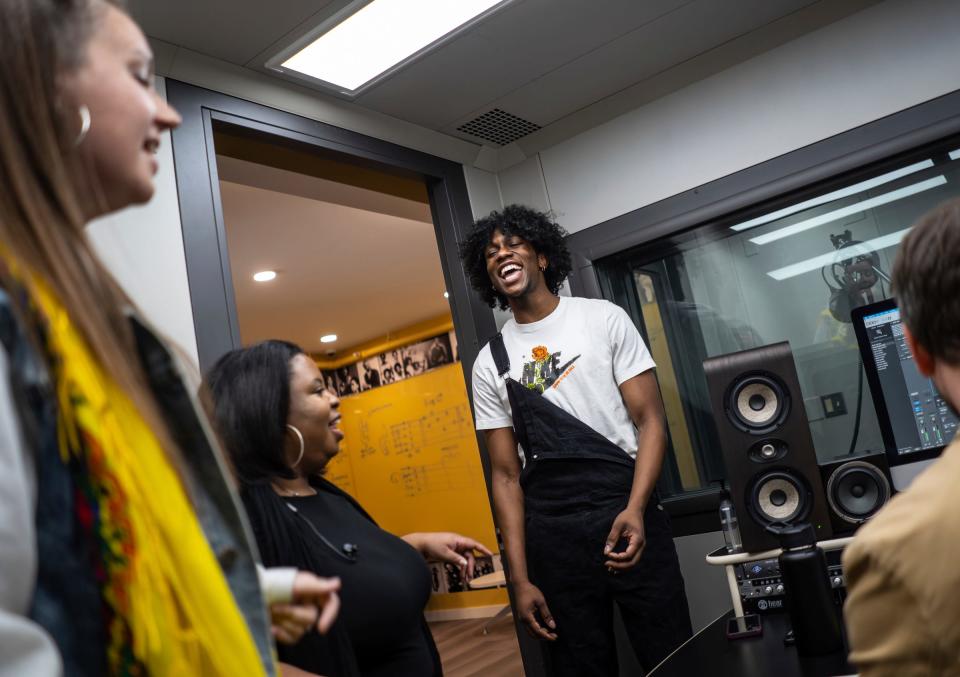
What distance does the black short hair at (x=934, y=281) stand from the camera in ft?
2.86

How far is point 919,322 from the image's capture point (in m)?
0.92

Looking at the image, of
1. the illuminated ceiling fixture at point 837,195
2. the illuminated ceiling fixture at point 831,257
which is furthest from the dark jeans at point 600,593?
the illuminated ceiling fixture at point 837,195

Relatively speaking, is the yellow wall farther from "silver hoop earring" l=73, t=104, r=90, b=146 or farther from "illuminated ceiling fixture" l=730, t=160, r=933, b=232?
"silver hoop earring" l=73, t=104, r=90, b=146

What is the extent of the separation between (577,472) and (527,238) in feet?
3.09

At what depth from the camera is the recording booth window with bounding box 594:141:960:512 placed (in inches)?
115

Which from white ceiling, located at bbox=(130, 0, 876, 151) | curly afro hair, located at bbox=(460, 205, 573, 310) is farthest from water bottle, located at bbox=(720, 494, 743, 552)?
white ceiling, located at bbox=(130, 0, 876, 151)

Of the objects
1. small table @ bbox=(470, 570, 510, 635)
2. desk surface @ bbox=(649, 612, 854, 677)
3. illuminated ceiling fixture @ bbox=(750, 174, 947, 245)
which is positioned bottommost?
small table @ bbox=(470, 570, 510, 635)

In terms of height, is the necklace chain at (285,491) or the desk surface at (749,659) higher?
the necklace chain at (285,491)

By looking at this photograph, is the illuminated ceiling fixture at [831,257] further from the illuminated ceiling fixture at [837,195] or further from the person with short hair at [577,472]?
the person with short hair at [577,472]

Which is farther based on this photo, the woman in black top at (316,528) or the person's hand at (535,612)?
the person's hand at (535,612)

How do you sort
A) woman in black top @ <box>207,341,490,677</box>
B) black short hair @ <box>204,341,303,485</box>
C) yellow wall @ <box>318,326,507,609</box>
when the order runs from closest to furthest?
woman in black top @ <box>207,341,490,677</box> → black short hair @ <box>204,341,303,485</box> → yellow wall @ <box>318,326,507,609</box>

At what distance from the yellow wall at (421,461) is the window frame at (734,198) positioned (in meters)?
4.30

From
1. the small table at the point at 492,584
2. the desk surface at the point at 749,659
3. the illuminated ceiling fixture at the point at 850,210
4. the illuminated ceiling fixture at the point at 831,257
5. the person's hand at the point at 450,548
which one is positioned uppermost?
the illuminated ceiling fixture at the point at 850,210

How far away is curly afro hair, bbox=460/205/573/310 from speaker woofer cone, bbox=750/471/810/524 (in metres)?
1.31
